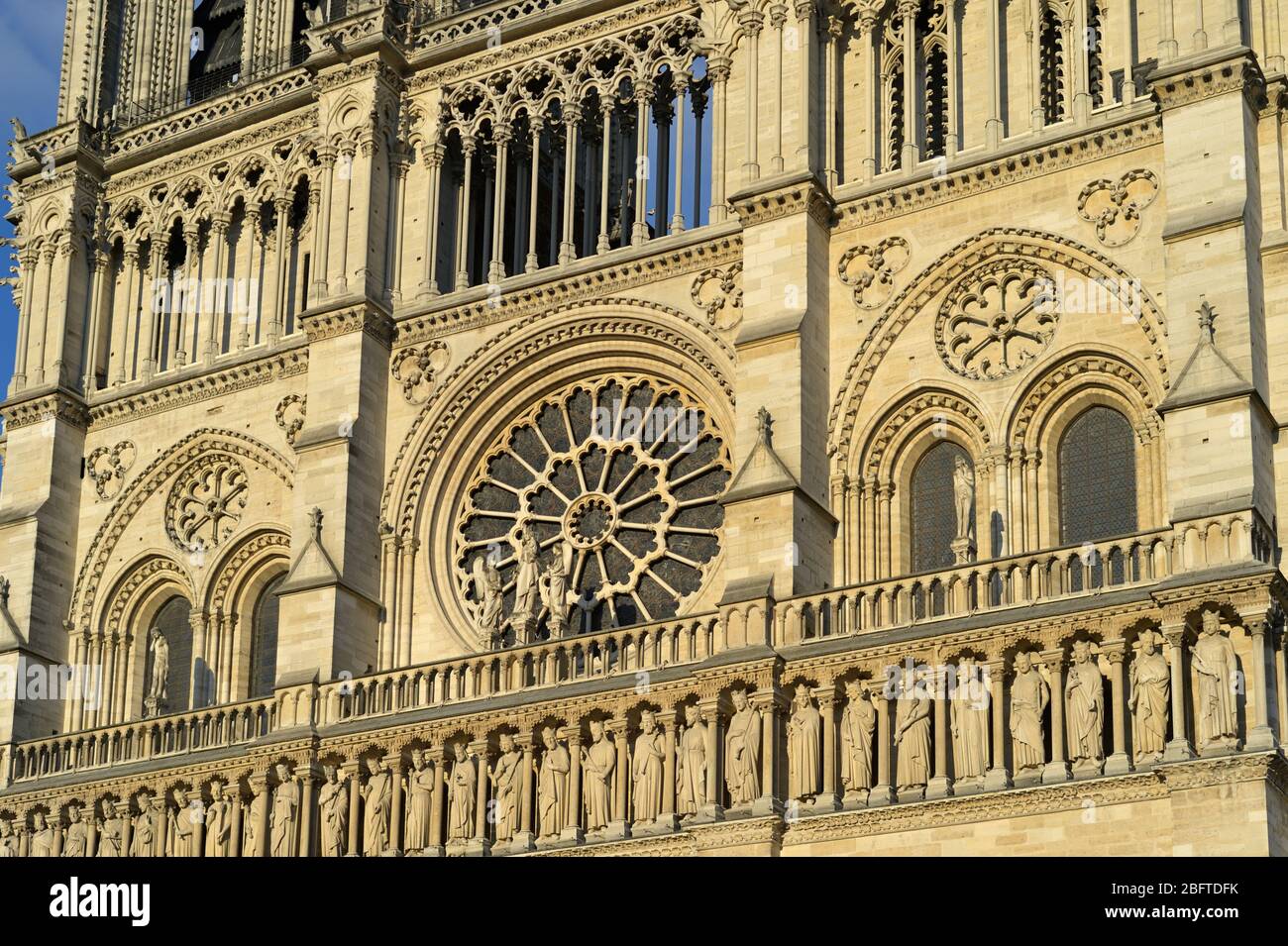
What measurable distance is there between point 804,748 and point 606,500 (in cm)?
565

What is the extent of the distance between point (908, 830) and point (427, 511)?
938 cm

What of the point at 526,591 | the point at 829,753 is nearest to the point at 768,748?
the point at 829,753

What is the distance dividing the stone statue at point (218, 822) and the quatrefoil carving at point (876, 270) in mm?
10332

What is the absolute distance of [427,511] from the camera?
33188mm

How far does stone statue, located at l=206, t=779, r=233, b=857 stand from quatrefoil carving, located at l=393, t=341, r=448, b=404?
5.89 meters

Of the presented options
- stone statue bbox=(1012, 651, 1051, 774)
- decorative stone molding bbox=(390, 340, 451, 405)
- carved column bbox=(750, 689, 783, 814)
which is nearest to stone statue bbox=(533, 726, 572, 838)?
carved column bbox=(750, 689, 783, 814)

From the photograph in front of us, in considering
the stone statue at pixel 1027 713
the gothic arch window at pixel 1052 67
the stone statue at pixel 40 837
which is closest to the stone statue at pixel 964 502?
the stone statue at pixel 1027 713

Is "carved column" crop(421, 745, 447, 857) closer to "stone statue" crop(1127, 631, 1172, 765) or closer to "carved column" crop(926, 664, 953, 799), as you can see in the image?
"carved column" crop(926, 664, 953, 799)

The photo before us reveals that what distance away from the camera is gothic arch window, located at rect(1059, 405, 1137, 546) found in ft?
93.2

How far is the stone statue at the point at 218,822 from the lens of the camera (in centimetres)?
3169

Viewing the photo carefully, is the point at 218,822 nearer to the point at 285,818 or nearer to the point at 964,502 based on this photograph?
the point at 285,818

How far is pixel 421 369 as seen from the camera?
111ft
